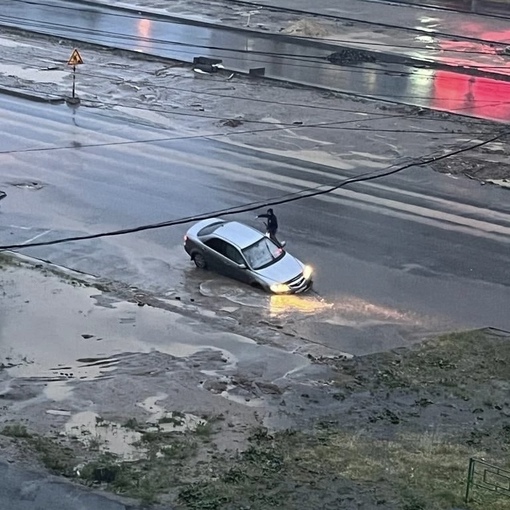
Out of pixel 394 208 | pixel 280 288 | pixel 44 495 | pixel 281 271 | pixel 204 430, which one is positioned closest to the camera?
pixel 44 495

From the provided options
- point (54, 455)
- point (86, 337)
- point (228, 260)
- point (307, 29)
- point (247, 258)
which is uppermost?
point (307, 29)

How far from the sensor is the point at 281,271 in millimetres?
22719

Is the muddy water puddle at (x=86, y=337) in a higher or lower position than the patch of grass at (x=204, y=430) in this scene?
lower

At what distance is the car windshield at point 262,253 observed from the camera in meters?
23.0

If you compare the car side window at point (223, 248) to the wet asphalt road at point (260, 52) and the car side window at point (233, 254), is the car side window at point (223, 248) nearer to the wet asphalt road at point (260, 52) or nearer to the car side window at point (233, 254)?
the car side window at point (233, 254)

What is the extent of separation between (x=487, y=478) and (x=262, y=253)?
10033 millimetres

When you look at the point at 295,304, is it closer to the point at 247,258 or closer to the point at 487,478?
the point at 247,258

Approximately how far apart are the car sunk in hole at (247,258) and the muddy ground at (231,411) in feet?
6.98

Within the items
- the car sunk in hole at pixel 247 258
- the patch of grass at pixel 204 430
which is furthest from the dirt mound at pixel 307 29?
the patch of grass at pixel 204 430

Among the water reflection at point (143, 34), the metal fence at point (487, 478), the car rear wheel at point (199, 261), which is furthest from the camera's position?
the water reflection at point (143, 34)

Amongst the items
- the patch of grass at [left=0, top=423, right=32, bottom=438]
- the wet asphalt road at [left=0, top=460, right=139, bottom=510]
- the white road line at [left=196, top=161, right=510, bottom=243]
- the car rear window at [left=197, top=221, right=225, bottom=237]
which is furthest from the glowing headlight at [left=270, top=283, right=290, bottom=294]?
the wet asphalt road at [left=0, top=460, right=139, bottom=510]

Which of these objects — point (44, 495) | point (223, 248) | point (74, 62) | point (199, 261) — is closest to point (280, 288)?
point (223, 248)

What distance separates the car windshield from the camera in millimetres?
23047

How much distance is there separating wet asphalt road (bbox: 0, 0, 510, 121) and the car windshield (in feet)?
48.9
